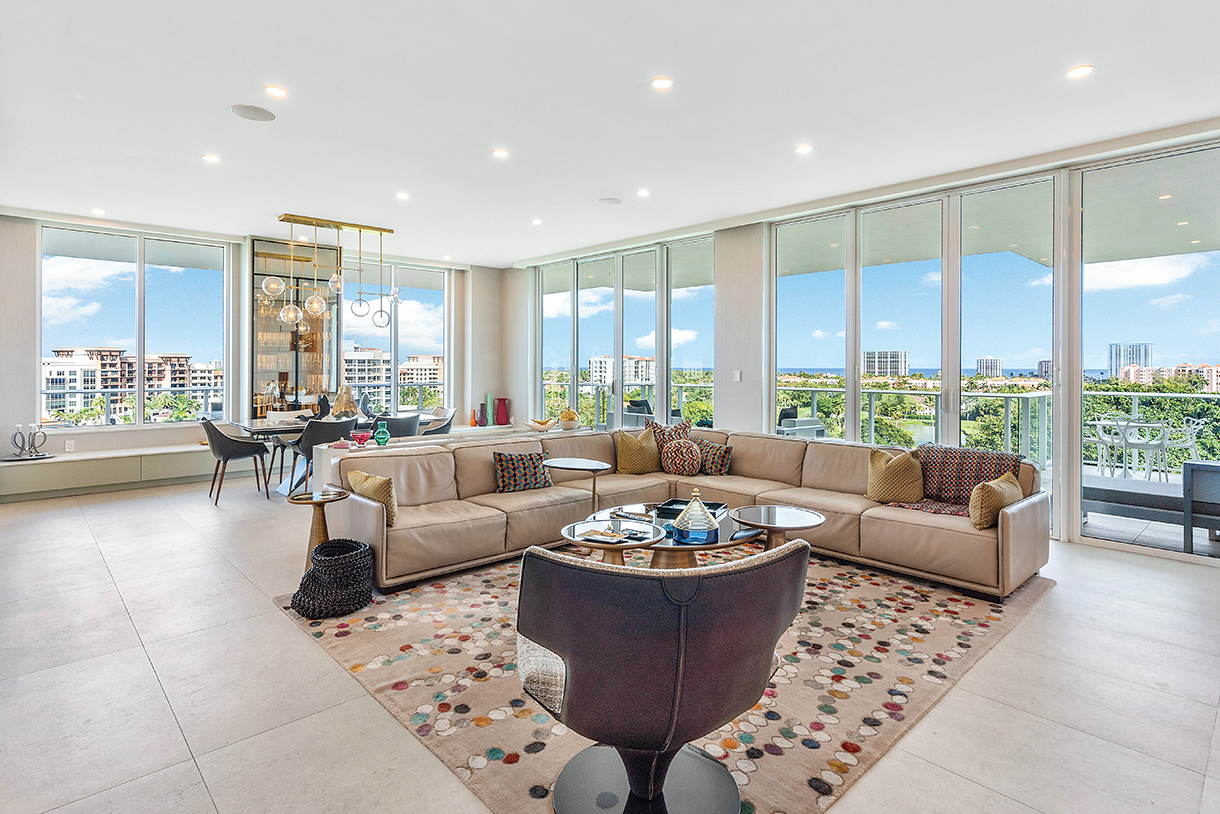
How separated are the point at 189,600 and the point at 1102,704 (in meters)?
4.27

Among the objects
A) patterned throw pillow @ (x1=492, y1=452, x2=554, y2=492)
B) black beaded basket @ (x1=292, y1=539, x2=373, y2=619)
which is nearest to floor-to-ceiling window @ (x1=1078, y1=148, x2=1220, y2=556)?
patterned throw pillow @ (x1=492, y1=452, x2=554, y2=492)

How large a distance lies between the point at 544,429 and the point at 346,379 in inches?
161

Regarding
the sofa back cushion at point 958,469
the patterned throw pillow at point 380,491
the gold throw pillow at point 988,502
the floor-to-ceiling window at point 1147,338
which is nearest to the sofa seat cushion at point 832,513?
the sofa back cushion at point 958,469

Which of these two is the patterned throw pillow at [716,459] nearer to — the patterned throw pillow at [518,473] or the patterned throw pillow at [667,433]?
the patterned throw pillow at [667,433]

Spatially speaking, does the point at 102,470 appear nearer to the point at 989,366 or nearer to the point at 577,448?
the point at 577,448

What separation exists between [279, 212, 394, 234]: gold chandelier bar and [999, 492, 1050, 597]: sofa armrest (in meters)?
6.28

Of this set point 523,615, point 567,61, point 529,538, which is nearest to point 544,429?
point 529,538

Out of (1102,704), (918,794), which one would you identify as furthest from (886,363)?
(918,794)

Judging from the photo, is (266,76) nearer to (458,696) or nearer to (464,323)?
(458,696)

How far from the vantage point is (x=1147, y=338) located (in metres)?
4.37

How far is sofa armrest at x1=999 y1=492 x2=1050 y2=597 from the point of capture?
11.1 feet

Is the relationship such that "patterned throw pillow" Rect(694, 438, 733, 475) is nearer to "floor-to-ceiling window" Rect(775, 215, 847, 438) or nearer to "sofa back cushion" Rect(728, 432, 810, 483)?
"sofa back cushion" Rect(728, 432, 810, 483)

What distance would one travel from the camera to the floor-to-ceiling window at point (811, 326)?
5.93 meters

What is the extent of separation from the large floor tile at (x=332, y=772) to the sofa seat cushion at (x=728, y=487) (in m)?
3.03
